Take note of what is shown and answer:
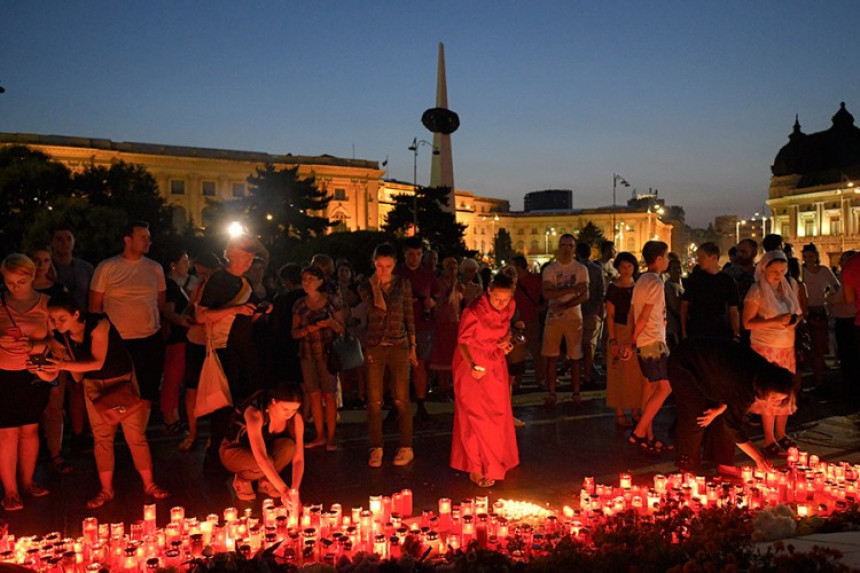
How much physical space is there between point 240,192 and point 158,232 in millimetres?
42947

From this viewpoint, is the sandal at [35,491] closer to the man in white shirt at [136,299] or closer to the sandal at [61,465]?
the sandal at [61,465]

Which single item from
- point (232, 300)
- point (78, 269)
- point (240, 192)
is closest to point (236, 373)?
point (232, 300)

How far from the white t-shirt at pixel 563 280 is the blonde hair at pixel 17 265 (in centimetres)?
595

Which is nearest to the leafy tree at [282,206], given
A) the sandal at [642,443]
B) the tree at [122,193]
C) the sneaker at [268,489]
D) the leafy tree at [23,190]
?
the tree at [122,193]

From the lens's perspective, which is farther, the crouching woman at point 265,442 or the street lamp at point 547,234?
the street lamp at point 547,234

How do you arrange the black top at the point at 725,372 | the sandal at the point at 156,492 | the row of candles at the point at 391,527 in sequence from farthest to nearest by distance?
the sandal at the point at 156,492, the black top at the point at 725,372, the row of candles at the point at 391,527

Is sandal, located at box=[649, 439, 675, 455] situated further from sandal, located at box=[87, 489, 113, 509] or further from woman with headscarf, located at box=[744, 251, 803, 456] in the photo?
Answer: sandal, located at box=[87, 489, 113, 509]

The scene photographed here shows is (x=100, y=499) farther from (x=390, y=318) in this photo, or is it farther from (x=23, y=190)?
(x=23, y=190)

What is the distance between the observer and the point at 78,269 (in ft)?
24.5

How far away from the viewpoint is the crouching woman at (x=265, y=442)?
17.2ft

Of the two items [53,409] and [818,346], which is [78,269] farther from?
[818,346]

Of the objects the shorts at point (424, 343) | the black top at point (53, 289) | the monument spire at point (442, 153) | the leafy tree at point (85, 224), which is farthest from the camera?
the monument spire at point (442, 153)

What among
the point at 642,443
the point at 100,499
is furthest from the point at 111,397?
the point at 642,443

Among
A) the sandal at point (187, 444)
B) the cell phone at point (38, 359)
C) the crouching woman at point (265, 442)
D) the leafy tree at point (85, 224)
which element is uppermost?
the leafy tree at point (85, 224)
